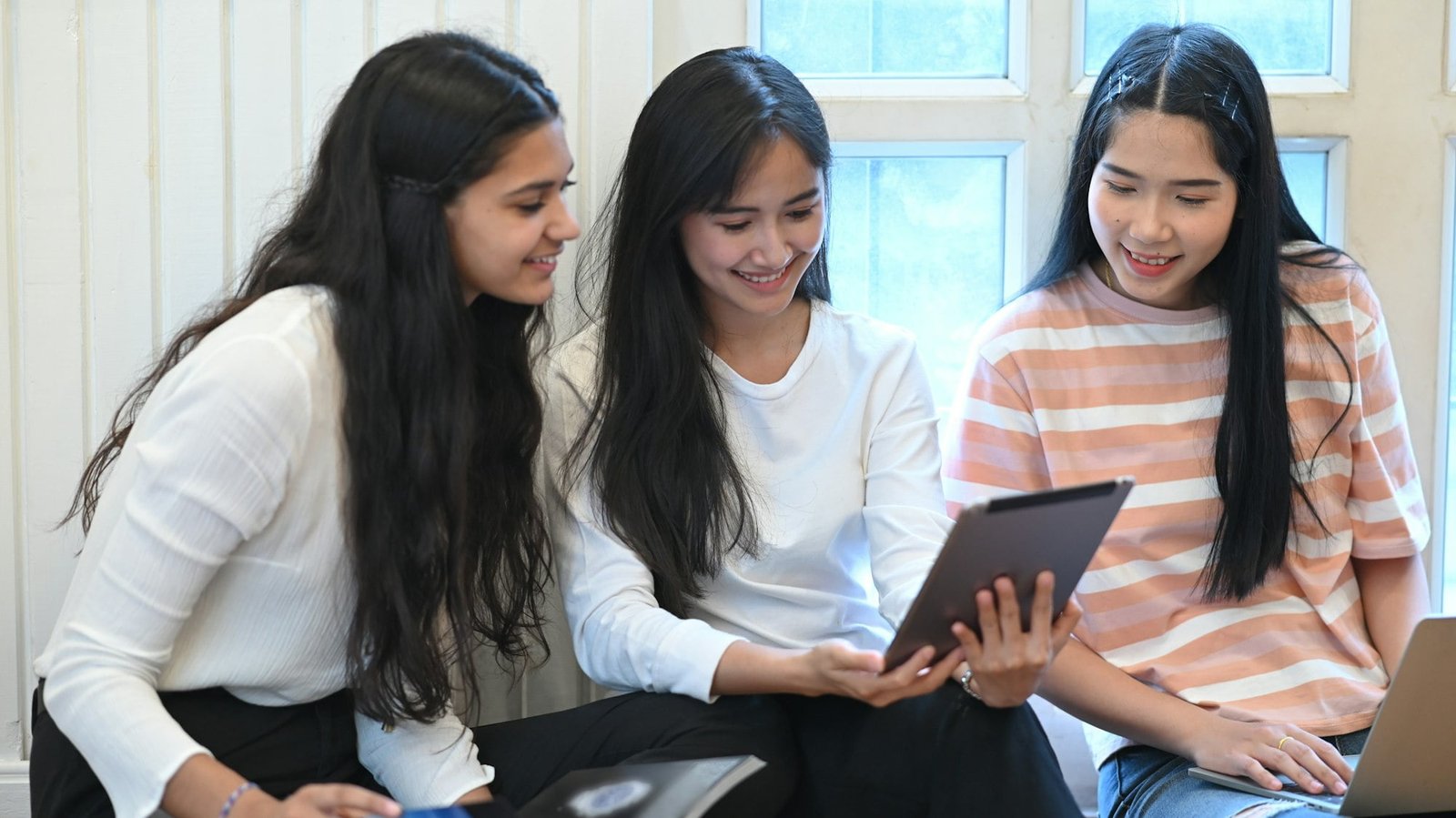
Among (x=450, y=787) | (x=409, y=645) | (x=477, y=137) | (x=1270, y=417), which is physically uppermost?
(x=477, y=137)

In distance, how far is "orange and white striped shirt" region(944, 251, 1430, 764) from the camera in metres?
1.27

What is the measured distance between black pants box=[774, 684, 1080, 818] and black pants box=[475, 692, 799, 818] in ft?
0.11

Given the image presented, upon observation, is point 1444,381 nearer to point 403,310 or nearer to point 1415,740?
point 1415,740

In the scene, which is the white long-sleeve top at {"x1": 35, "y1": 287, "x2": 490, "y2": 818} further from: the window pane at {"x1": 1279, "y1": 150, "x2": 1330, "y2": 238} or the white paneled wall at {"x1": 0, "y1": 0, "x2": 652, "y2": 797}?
the window pane at {"x1": 1279, "y1": 150, "x2": 1330, "y2": 238}

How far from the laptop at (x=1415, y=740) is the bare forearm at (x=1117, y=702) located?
17 centimetres

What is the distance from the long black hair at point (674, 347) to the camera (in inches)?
47.0

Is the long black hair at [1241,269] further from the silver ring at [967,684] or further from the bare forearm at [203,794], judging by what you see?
the bare forearm at [203,794]

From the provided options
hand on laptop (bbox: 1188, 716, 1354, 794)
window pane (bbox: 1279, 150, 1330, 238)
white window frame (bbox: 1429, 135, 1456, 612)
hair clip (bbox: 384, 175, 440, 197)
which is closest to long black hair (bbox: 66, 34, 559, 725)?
hair clip (bbox: 384, 175, 440, 197)

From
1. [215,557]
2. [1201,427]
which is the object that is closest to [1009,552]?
[1201,427]

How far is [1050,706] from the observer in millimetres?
1472

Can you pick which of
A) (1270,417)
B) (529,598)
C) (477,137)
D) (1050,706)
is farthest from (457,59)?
(1050,706)

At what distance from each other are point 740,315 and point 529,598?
34 centimetres

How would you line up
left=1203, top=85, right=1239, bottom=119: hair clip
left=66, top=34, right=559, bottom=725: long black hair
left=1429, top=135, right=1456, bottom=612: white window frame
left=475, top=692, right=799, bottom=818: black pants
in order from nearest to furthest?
left=66, top=34, right=559, bottom=725: long black hair < left=475, top=692, right=799, bottom=818: black pants < left=1203, top=85, right=1239, bottom=119: hair clip < left=1429, top=135, right=1456, bottom=612: white window frame

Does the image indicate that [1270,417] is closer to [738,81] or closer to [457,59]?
[738,81]
